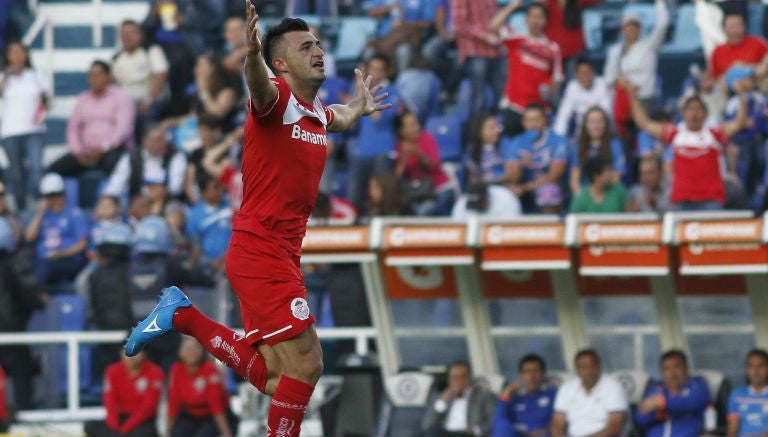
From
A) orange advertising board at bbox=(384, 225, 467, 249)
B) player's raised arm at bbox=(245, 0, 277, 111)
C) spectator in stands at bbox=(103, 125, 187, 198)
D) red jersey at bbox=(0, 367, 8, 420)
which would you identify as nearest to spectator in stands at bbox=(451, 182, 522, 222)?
orange advertising board at bbox=(384, 225, 467, 249)

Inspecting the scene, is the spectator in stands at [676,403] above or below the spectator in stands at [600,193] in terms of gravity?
below

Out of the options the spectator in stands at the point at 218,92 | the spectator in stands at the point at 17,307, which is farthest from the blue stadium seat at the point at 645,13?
the spectator in stands at the point at 17,307

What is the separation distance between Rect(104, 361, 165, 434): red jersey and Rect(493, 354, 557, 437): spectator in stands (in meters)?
2.91

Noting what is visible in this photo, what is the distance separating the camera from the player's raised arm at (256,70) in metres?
8.16

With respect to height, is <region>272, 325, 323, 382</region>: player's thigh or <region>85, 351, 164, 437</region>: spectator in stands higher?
<region>272, 325, 323, 382</region>: player's thigh

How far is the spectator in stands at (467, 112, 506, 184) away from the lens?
16297mm

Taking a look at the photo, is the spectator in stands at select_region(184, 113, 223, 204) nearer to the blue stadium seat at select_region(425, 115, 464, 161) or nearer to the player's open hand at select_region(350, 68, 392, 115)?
the blue stadium seat at select_region(425, 115, 464, 161)

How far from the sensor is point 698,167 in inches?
586

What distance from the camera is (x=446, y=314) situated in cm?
1535

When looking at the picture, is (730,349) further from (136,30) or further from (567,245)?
(136,30)

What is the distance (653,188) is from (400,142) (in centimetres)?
246

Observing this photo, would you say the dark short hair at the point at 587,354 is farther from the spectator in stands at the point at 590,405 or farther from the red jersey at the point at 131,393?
the red jersey at the point at 131,393

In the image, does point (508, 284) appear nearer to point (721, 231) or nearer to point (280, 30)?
point (721, 231)

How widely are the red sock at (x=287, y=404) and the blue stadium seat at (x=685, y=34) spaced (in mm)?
10434
